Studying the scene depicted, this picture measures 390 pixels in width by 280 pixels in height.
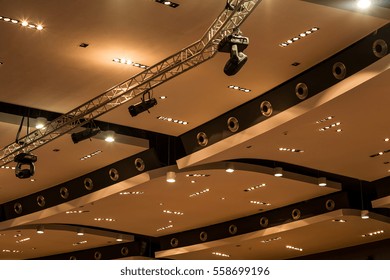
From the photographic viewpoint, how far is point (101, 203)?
15852mm

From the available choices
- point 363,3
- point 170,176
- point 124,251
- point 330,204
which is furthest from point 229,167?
point 124,251

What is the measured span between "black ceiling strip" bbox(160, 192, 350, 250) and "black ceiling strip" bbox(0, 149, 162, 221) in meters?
4.28

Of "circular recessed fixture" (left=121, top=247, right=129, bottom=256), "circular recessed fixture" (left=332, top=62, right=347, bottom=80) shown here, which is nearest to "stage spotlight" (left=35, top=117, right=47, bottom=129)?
"circular recessed fixture" (left=332, top=62, right=347, bottom=80)

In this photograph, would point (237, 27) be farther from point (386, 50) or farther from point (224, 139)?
point (224, 139)

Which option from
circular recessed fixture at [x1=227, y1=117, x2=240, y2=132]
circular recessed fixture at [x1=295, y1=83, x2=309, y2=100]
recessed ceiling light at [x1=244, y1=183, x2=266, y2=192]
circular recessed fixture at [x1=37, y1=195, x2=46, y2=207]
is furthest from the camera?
circular recessed fixture at [x1=37, y1=195, x2=46, y2=207]

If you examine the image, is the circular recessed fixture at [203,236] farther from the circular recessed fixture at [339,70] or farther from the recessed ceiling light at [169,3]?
the recessed ceiling light at [169,3]

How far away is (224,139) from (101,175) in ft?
14.1

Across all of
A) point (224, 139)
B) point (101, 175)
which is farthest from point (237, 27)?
point (101, 175)

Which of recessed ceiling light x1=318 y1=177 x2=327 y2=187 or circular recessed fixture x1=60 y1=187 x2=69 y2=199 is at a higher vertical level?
circular recessed fixture x1=60 y1=187 x2=69 y2=199

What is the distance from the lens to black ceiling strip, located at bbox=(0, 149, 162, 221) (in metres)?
14.1

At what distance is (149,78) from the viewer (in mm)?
9234

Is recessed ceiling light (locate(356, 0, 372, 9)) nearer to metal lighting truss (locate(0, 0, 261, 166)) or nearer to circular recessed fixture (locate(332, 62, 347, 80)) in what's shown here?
metal lighting truss (locate(0, 0, 261, 166))

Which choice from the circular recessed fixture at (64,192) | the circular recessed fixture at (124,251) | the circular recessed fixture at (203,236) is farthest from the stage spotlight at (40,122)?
the circular recessed fixture at (124,251)

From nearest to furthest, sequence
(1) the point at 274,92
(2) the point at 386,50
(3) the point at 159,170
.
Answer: (2) the point at 386,50, (1) the point at 274,92, (3) the point at 159,170
